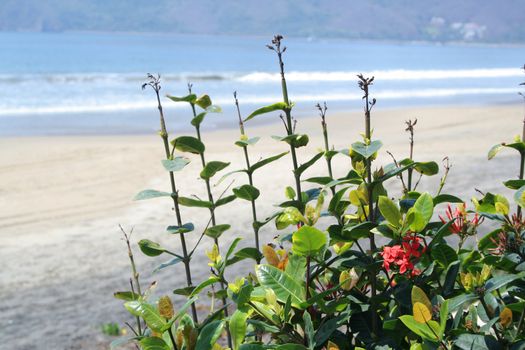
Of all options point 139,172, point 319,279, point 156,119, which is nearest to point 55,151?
point 139,172

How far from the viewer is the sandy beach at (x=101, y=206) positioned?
5.55m

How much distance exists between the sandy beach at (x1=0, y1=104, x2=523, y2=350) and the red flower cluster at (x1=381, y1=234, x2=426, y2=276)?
1748 mm

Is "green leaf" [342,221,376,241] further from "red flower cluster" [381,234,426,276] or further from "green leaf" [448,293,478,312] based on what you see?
"green leaf" [448,293,478,312]

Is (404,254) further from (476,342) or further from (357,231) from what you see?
(476,342)

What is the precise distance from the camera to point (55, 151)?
13898 mm

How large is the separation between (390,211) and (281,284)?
0.24 meters

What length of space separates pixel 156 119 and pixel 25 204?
1128 cm

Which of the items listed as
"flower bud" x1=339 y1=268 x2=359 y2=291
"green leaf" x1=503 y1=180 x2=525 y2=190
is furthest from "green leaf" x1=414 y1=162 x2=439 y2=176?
"flower bud" x1=339 y1=268 x2=359 y2=291

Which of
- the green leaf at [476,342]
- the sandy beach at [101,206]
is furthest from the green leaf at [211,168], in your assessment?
the sandy beach at [101,206]

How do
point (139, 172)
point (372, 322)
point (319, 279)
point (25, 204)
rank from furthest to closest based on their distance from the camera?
point (139, 172) < point (25, 204) < point (319, 279) < point (372, 322)

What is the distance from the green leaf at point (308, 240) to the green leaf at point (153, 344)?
0.29 metres

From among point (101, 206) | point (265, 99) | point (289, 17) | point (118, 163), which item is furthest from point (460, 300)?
point (289, 17)

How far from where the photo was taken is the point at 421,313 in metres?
1.13

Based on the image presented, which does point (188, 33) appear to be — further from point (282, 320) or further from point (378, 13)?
point (282, 320)
